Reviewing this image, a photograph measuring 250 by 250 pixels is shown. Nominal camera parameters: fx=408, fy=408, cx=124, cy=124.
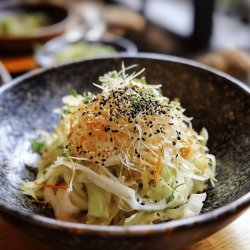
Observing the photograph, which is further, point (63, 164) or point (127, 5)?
point (127, 5)

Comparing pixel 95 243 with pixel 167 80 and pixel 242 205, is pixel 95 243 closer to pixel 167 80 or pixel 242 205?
pixel 242 205

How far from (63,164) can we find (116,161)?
19 centimetres

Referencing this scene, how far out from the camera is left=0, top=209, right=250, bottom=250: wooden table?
1.29 meters

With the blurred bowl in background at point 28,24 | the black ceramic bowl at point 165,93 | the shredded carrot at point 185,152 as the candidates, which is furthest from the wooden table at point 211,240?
the blurred bowl in background at point 28,24

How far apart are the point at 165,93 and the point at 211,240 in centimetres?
74

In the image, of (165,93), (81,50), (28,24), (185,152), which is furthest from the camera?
(28,24)

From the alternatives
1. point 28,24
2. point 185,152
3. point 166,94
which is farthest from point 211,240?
point 28,24

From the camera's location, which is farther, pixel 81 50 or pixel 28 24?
pixel 28 24

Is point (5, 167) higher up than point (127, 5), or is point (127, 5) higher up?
point (127, 5)

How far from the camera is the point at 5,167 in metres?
1.49

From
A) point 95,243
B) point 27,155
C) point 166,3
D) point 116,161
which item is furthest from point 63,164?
point 166,3

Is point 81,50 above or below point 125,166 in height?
above

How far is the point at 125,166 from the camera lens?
4.39ft

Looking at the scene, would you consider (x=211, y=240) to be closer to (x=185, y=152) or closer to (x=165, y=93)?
(x=185, y=152)
